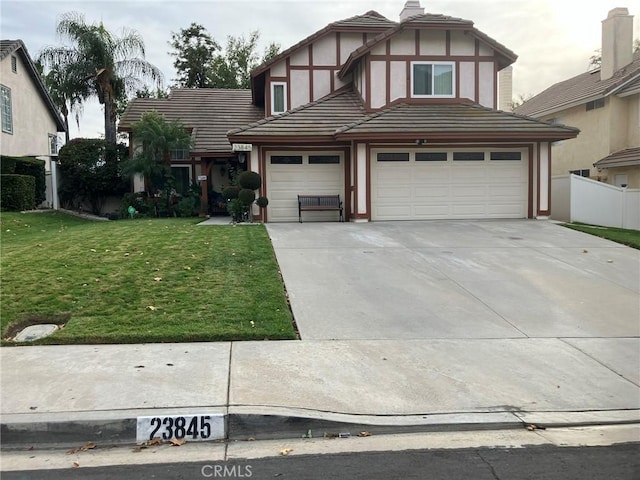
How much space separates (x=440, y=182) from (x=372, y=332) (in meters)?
10.8

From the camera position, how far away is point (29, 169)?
21.2m

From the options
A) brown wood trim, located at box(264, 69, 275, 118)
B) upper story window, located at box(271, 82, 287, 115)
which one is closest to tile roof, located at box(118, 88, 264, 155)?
brown wood trim, located at box(264, 69, 275, 118)

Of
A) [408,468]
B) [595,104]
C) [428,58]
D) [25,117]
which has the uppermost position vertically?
[428,58]

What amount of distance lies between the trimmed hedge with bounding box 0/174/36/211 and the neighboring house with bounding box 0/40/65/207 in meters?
2.74

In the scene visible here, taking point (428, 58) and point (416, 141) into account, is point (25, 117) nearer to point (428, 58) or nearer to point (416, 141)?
point (428, 58)

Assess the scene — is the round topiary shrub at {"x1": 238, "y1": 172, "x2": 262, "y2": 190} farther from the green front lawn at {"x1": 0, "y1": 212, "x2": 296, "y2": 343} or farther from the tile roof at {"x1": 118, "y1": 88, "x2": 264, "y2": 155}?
the tile roof at {"x1": 118, "y1": 88, "x2": 264, "y2": 155}

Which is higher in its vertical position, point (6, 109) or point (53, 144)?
point (6, 109)

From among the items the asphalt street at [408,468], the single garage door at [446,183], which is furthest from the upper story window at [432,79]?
the asphalt street at [408,468]

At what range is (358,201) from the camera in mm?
16438

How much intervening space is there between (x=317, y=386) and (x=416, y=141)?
12.4 metres

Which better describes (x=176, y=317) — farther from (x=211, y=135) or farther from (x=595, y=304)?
(x=211, y=135)

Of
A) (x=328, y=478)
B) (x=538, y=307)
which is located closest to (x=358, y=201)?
(x=538, y=307)

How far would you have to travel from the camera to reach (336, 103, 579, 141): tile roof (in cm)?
1596
